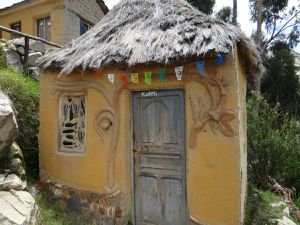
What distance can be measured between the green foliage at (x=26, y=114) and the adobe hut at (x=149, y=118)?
78 centimetres

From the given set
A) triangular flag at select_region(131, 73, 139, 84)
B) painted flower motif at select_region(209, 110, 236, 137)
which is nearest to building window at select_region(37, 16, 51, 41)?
triangular flag at select_region(131, 73, 139, 84)

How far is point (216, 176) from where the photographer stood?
4.44 metres

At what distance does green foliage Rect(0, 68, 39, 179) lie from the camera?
666 cm

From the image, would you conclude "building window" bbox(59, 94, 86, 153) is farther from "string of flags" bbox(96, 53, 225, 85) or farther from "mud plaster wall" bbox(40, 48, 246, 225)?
"string of flags" bbox(96, 53, 225, 85)

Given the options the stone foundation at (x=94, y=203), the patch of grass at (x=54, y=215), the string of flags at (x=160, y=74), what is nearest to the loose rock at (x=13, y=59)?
the stone foundation at (x=94, y=203)

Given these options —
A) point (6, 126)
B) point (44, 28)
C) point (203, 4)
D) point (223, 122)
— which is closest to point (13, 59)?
point (6, 126)

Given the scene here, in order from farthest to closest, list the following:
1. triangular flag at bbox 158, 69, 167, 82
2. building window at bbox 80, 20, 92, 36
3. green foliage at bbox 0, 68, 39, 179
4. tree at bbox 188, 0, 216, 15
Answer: tree at bbox 188, 0, 216, 15
building window at bbox 80, 20, 92, 36
green foliage at bbox 0, 68, 39, 179
triangular flag at bbox 158, 69, 167, 82

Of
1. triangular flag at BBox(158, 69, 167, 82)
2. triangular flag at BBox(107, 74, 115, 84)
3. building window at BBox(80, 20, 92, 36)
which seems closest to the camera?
triangular flag at BBox(158, 69, 167, 82)

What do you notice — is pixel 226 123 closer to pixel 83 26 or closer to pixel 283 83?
pixel 83 26

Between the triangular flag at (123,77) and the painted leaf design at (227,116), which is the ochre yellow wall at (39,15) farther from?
the painted leaf design at (227,116)

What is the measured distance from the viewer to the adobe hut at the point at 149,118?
4.40m

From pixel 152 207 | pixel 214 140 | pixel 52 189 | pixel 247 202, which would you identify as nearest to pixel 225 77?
pixel 214 140

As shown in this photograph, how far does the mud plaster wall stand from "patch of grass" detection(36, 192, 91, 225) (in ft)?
1.44

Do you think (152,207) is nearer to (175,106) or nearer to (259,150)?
(175,106)
